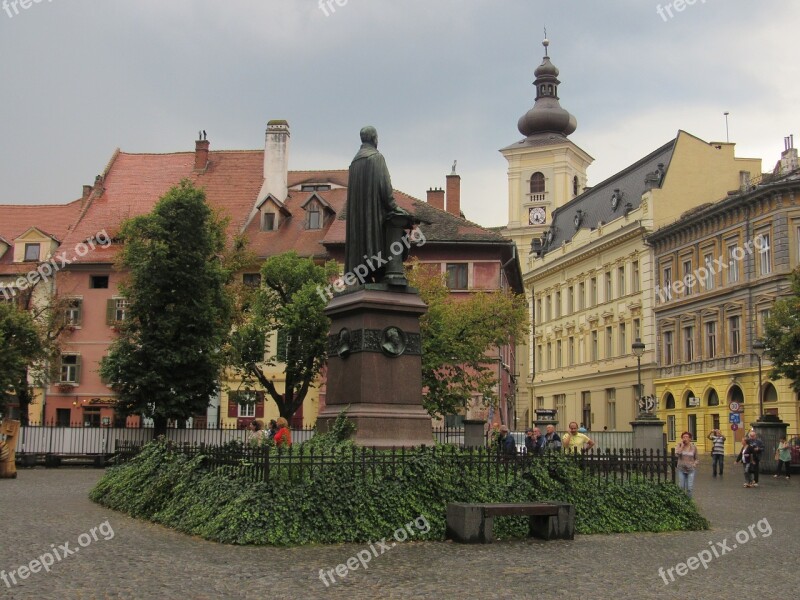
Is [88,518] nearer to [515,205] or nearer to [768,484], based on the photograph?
[768,484]

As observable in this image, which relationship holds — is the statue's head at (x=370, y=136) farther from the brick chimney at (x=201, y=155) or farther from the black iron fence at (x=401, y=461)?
the brick chimney at (x=201, y=155)

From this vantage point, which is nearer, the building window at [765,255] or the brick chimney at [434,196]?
the building window at [765,255]

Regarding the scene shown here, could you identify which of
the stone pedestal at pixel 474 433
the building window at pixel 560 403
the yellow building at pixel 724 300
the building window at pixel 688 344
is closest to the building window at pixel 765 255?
the yellow building at pixel 724 300

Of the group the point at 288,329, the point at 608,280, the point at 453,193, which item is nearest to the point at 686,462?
the point at 288,329

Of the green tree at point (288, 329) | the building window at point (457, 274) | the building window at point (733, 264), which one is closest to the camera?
the green tree at point (288, 329)

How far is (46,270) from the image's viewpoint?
4612cm

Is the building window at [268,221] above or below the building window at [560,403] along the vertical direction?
above

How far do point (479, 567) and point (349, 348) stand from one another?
15.4ft

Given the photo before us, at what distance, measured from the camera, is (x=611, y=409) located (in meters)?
61.3

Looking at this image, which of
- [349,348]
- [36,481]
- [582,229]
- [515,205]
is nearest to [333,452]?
[349,348]

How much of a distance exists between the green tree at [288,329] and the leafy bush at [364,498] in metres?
21.5

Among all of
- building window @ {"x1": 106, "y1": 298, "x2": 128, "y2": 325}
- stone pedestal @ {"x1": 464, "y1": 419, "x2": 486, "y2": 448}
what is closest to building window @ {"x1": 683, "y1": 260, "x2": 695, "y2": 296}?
stone pedestal @ {"x1": 464, "y1": 419, "x2": 486, "y2": 448}

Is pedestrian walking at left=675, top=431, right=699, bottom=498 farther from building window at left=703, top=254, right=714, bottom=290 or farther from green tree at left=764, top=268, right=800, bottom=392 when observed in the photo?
building window at left=703, top=254, right=714, bottom=290

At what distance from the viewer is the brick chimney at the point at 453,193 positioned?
56.9 metres
